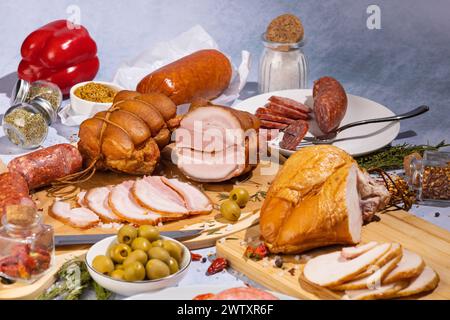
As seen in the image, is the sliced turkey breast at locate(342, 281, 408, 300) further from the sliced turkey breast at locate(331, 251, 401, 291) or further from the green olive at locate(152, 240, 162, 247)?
the green olive at locate(152, 240, 162, 247)

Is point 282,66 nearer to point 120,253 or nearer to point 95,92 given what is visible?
point 95,92

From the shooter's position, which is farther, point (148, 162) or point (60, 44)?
point (60, 44)

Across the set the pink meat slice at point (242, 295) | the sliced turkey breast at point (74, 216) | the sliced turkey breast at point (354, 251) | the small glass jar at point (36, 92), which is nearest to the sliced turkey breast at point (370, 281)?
the sliced turkey breast at point (354, 251)

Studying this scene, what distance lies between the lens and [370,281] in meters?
3.54

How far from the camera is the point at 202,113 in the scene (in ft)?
15.6

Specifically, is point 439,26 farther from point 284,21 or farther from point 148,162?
point 148,162

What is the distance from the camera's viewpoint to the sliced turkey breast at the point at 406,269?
3555 mm

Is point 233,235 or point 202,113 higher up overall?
point 202,113

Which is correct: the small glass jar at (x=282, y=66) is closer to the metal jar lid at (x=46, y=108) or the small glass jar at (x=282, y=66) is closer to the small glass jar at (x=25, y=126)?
the metal jar lid at (x=46, y=108)

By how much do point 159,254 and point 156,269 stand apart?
→ 0.08m

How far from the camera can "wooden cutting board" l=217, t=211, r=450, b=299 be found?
366cm

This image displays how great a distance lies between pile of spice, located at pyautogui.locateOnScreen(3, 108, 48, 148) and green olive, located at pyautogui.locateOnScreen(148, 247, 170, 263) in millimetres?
1906

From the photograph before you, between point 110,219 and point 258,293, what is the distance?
106 centimetres

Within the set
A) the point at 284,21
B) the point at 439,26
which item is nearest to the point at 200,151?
the point at 284,21
